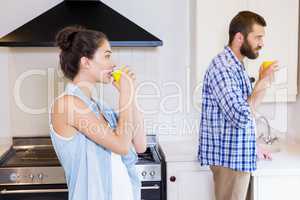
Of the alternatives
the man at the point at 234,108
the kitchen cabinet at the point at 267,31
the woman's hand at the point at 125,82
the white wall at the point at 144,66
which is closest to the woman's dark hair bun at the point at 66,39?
the woman's hand at the point at 125,82

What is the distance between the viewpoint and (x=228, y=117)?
173 centimetres

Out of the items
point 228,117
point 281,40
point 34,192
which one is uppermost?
point 281,40

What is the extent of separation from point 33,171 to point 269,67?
4.31 feet

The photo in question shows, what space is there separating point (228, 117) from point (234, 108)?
8 centimetres

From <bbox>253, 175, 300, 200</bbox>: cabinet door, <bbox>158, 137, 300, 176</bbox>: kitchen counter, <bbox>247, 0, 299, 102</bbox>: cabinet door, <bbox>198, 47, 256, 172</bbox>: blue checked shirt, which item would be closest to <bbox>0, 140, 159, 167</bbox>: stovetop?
<bbox>158, 137, 300, 176</bbox>: kitchen counter

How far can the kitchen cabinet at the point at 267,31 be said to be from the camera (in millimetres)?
2268

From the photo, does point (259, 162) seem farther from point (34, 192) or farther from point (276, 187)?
point (34, 192)

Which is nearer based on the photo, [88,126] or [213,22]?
[88,126]

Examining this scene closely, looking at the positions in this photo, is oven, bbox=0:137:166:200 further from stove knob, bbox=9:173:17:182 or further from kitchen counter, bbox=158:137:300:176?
kitchen counter, bbox=158:137:300:176

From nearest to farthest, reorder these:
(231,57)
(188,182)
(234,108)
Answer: (234,108), (231,57), (188,182)

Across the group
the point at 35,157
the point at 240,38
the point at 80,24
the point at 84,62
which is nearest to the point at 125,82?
the point at 84,62

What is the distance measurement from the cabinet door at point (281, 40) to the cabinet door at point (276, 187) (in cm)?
60

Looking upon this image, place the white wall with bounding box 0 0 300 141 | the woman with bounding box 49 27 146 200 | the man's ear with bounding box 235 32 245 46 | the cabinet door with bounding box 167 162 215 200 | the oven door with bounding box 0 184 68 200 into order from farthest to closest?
the white wall with bounding box 0 0 300 141 < the cabinet door with bounding box 167 162 215 200 < the oven door with bounding box 0 184 68 200 < the man's ear with bounding box 235 32 245 46 < the woman with bounding box 49 27 146 200

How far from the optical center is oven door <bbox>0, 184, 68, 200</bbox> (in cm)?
205
